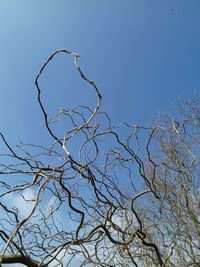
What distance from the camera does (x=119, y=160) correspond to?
1665 mm

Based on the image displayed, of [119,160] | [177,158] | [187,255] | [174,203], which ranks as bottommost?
[119,160]

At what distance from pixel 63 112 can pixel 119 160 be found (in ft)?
1.42

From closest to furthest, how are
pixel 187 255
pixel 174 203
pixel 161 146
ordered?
pixel 187 255
pixel 174 203
pixel 161 146

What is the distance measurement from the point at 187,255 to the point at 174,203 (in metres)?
1.12

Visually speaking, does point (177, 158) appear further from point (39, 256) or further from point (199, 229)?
point (39, 256)

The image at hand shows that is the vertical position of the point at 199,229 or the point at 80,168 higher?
the point at 199,229

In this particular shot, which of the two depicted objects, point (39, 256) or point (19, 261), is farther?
point (39, 256)

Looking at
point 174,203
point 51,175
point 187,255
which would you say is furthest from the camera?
point 174,203

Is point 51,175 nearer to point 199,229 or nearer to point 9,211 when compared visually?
point 9,211

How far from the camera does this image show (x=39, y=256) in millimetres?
1558

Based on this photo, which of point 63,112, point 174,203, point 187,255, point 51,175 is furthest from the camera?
point 174,203

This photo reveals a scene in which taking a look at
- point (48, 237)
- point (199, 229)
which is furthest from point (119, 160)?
point (199, 229)

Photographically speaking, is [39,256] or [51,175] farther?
[39,256]

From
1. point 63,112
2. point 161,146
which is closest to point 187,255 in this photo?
point 161,146
